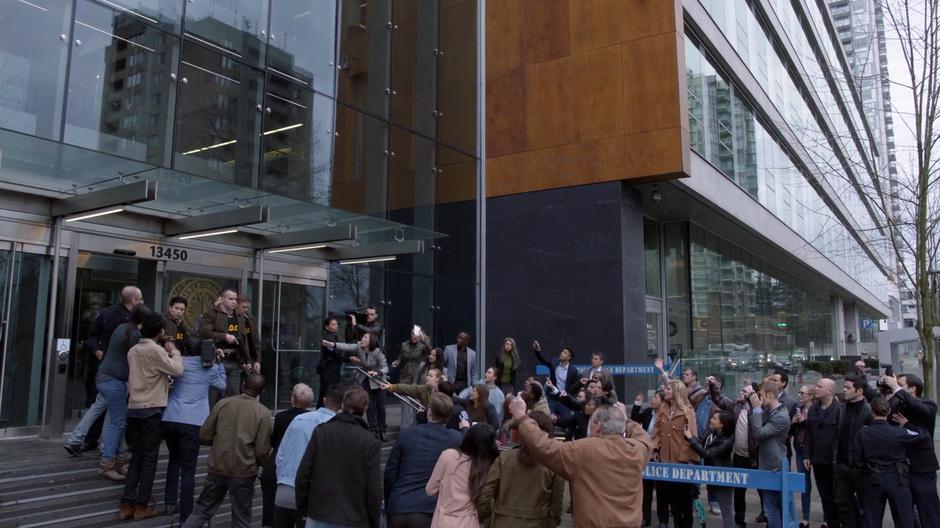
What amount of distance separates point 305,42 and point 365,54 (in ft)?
5.94

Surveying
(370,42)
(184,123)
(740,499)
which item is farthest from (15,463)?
(370,42)

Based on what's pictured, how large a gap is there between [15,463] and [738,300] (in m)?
24.0

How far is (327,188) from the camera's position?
46.0ft

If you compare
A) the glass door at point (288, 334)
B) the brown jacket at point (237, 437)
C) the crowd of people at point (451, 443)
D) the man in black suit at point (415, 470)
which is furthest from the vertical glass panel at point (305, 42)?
the man in black suit at point (415, 470)

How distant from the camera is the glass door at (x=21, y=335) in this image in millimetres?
9500

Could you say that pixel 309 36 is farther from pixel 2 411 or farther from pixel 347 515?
pixel 347 515

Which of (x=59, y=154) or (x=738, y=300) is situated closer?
(x=59, y=154)

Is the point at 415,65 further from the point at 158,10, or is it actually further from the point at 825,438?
the point at 825,438

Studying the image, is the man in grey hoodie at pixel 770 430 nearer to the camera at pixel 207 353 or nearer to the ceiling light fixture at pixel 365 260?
the camera at pixel 207 353

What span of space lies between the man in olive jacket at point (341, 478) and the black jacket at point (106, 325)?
433 cm

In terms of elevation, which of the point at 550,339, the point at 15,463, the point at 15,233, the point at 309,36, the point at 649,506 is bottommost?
the point at 649,506

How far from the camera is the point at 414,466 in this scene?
16.9ft

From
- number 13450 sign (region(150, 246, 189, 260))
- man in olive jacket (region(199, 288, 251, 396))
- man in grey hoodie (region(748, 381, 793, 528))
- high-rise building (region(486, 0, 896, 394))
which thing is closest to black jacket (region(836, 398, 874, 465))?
man in grey hoodie (region(748, 381, 793, 528))

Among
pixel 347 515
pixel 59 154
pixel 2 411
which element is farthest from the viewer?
pixel 2 411
